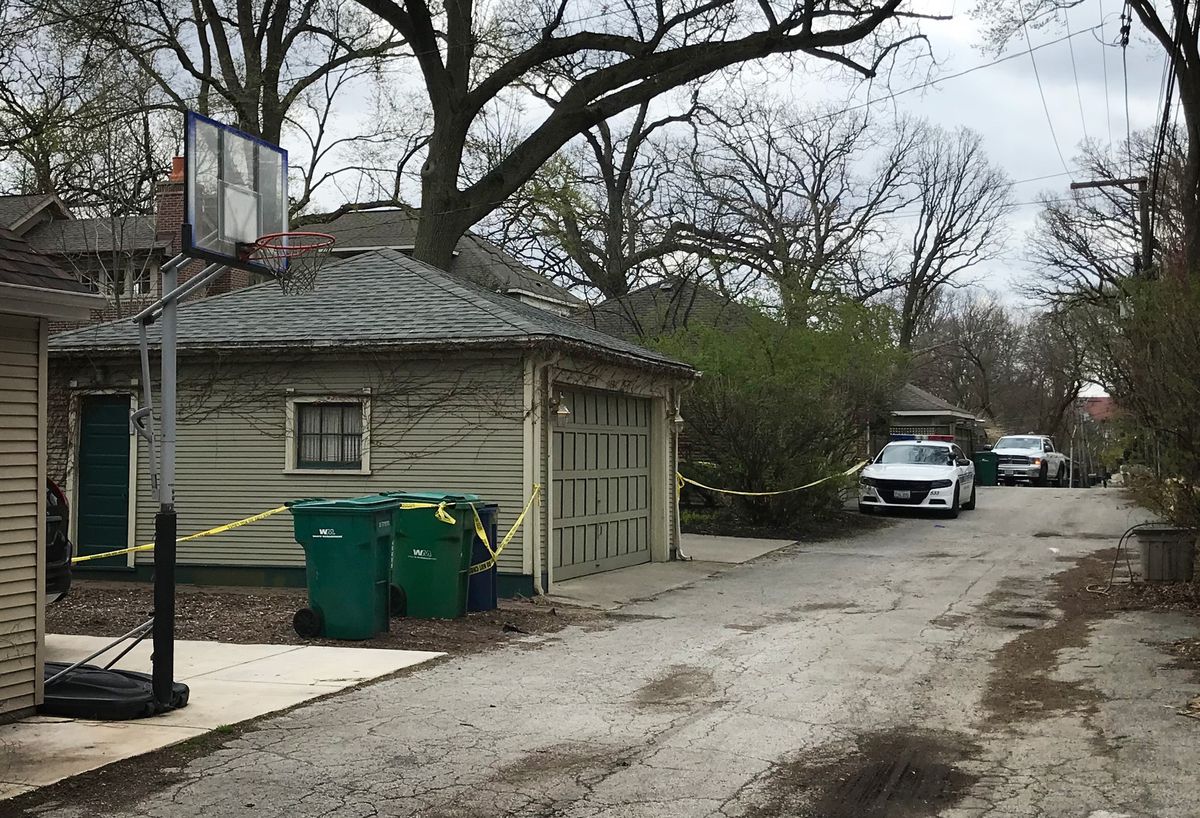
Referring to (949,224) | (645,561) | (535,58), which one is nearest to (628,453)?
(645,561)

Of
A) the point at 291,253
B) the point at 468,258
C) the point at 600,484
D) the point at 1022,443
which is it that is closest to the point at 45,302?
the point at 291,253

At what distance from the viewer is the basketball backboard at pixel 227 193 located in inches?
295

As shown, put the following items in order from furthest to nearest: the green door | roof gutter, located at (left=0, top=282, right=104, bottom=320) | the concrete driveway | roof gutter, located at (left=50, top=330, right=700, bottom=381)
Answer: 1. the green door
2. roof gutter, located at (left=50, top=330, right=700, bottom=381)
3. roof gutter, located at (left=0, top=282, right=104, bottom=320)
4. the concrete driveway

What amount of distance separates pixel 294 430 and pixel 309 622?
4393 millimetres

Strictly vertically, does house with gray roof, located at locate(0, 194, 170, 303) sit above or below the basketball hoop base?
above

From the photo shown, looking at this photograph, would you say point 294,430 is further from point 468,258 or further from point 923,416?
point 923,416

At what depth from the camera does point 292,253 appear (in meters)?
8.59

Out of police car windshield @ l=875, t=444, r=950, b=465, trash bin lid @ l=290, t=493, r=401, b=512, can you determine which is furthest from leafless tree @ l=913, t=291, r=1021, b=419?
trash bin lid @ l=290, t=493, r=401, b=512

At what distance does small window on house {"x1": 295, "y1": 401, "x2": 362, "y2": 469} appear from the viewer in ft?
46.0

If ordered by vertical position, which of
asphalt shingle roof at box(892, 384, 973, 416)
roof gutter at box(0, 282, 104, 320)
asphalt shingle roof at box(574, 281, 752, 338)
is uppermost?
asphalt shingle roof at box(574, 281, 752, 338)

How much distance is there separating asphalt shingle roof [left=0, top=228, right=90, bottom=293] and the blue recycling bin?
193 inches

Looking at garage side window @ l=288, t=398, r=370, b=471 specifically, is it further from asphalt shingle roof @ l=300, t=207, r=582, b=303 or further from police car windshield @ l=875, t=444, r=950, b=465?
asphalt shingle roof @ l=300, t=207, r=582, b=303

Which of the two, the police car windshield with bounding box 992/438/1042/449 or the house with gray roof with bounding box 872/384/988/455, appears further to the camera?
the police car windshield with bounding box 992/438/1042/449

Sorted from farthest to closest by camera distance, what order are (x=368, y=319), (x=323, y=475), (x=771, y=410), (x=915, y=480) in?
(x=915, y=480), (x=771, y=410), (x=368, y=319), (x=323, y=475)
